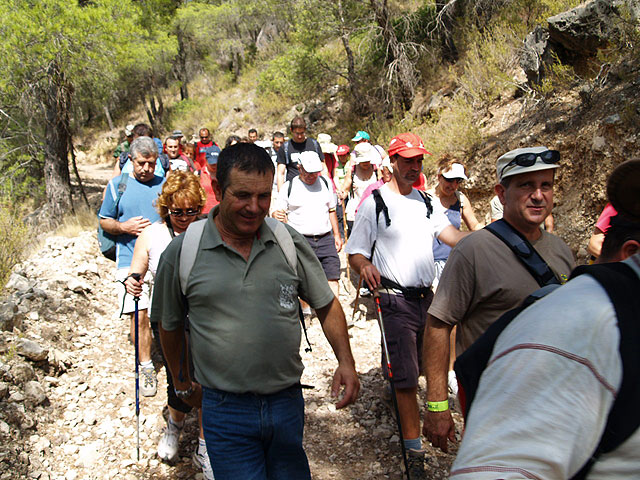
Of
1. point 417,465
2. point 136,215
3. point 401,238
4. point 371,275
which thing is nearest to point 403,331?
point 371,275

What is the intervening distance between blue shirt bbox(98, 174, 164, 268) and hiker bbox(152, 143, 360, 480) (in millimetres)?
2618

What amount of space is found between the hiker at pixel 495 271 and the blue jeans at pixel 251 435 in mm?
750

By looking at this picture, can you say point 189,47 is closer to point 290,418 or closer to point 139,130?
point 139,130

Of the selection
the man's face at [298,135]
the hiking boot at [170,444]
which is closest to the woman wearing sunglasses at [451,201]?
the hiking boot at [170,444]

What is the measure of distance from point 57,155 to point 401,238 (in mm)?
10978

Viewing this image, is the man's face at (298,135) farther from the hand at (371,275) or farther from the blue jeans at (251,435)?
the blue jeans at (251,435)

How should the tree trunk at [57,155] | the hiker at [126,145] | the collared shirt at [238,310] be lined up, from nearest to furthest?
the collared shirt at [238,310], the hiker at [126,145], the tree trunk at [57,155]

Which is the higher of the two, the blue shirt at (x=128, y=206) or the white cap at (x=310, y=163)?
the white cap at (x=310, y=163)

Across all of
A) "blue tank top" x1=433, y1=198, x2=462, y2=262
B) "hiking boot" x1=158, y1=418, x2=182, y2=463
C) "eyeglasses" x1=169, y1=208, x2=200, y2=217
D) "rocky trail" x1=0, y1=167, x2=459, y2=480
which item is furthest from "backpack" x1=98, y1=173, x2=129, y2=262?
"blue tank top" x1=433, y1=198, x2=462, y2=262

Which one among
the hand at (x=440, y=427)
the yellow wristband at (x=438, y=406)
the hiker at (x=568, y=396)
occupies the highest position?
the hiker at (x=568, y=396)

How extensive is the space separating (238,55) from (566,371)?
38.6m

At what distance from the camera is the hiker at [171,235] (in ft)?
11.7

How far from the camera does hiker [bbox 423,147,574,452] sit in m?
2.24

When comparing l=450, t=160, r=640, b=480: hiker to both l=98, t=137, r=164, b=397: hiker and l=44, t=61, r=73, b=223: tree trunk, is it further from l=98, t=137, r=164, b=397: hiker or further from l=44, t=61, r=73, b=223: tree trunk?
l=44, t=61, r=73, b=223: tree trunk
